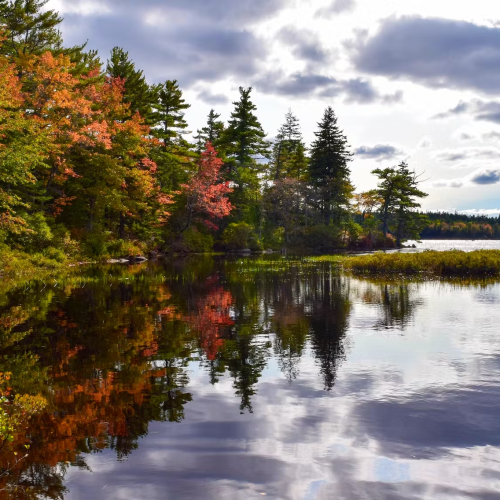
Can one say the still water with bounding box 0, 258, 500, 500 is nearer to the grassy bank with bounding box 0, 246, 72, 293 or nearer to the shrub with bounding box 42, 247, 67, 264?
the grassy bank with bounding box 0, 246, 72, 293

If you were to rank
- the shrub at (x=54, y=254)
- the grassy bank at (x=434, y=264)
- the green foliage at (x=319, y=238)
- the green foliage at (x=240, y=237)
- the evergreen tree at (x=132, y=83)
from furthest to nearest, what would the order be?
the green foliage at (x=319, y=238)
the green foliage at (x=240, y=237)
the evergreen tree at (x=132, y=83)
the shrub at (x=54, y=254)
the grassy bank at (x=434, y=264)

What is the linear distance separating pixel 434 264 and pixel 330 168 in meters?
39.4

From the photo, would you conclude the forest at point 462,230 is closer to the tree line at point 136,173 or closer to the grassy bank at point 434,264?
the tree line at point 136,173

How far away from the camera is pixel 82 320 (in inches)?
480

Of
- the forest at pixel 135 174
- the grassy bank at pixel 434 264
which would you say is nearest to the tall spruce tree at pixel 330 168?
the forest at pixel 135 174

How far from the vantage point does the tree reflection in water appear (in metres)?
5.27

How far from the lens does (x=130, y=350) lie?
9.20 meters

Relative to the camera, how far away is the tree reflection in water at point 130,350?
5266mm

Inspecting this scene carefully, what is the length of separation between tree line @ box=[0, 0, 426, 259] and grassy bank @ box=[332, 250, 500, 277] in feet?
59.8

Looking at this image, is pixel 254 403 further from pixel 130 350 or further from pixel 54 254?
pixel 54 254

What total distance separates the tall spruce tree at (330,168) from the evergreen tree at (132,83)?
26.6 meters

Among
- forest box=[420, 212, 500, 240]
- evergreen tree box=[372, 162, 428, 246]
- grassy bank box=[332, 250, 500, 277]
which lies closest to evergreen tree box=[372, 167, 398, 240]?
evergreen tree box=[372, 162, 428, 246]

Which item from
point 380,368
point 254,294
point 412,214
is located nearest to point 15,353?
point 380,368

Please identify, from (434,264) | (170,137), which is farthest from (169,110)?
(434,264)
